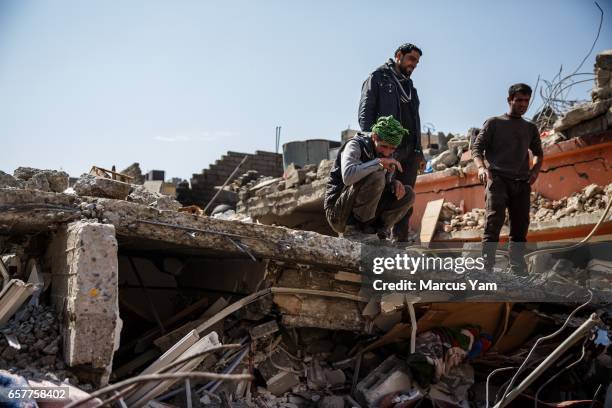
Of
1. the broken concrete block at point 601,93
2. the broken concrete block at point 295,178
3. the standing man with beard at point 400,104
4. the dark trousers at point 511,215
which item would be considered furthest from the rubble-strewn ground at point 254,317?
the broken concrete block at point 295,178

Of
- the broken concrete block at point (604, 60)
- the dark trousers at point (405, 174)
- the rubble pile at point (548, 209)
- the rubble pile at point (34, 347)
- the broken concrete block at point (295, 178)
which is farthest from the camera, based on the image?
the broken concrete block at point (295, 178)

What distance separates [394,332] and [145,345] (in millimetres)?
1711

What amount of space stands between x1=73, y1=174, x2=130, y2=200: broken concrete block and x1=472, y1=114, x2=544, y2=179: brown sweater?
276 cm

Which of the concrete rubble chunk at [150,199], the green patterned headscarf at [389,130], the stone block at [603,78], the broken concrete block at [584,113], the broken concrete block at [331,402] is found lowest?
the broken concrete block at [331,402]

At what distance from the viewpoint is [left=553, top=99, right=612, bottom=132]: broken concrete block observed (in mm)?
6071

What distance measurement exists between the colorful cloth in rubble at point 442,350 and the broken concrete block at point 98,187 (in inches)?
90.1

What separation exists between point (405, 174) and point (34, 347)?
3.11 metres

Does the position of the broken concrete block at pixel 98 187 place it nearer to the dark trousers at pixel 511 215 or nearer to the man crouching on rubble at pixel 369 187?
the man crouching on rubble at pixel 369 187

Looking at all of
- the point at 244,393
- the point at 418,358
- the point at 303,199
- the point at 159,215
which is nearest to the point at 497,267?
the point at 418,358

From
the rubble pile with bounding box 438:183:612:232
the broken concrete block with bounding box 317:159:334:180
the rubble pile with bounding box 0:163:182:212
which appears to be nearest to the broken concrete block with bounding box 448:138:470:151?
the rubble pile with bounding box 438:183:612:232

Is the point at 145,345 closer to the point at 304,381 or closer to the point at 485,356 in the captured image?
the point at 304,381

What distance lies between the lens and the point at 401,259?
411 centimetres

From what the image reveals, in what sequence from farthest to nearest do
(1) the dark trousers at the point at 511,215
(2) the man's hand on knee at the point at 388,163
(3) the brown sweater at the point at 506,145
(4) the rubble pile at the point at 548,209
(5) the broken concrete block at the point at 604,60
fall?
(5) the broken concrete block at the point at 604,60 → (4) the rubble pile at the point at 548,209 → (3) the brown sweater at the point at 506,145 → (1) the dark trousers at the point at 511,215 → (2) the man's hand on knee at the point at 388,163

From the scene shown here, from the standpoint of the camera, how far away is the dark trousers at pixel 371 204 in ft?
13.8
